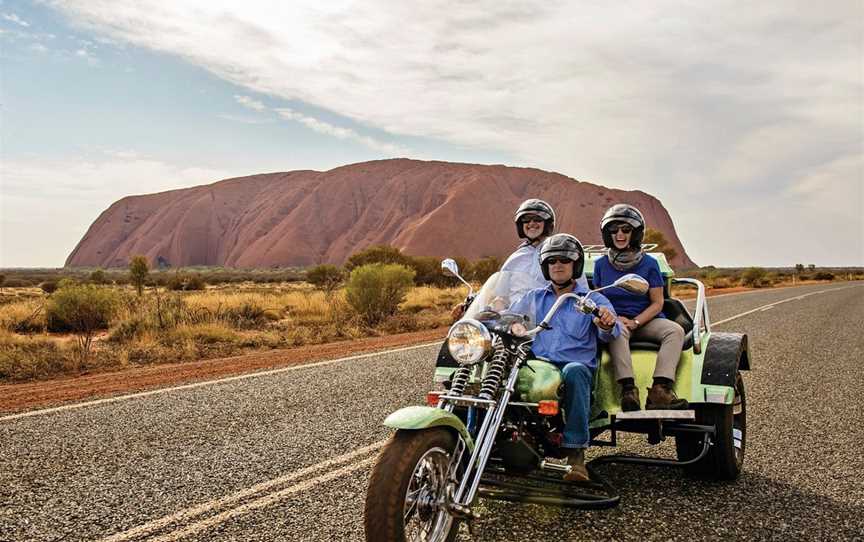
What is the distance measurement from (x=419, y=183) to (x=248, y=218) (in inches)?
1346

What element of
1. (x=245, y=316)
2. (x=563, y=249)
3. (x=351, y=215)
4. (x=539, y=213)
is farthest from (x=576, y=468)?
(x=351, y=215)

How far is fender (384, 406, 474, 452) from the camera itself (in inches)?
119

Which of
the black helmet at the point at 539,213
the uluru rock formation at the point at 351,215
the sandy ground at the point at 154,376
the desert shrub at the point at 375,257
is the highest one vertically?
the uluru rock formation at the point at 351,215

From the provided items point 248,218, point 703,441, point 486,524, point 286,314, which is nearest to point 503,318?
point 486,524

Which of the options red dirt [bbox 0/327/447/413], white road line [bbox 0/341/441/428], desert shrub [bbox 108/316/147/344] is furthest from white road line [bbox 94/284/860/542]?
desert shrub [bbox 108/316/147/344]

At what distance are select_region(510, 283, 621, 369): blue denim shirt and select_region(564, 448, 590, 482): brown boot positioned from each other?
0.55 metres

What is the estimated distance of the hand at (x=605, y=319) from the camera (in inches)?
145

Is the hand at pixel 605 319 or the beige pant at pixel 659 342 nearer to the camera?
the hand at pixel 605 319

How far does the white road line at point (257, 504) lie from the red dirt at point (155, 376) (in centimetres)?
442

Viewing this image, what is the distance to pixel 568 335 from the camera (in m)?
4.05

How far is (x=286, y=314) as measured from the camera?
64.7 ft

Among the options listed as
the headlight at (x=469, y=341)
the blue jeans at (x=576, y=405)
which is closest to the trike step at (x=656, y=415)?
the blue jeans at (x=576, y=405)

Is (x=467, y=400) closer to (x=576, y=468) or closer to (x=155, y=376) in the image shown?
(x=576, y=468)

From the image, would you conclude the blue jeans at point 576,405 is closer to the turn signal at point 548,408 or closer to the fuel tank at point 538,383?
the fuel tank at point 538,383
